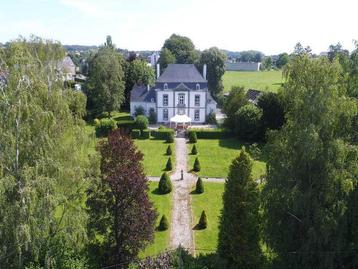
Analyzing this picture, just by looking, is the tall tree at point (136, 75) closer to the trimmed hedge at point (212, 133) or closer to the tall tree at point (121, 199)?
the trimmed hedge at point (212, 133)

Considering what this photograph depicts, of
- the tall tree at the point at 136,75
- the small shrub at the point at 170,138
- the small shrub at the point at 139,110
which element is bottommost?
the small shrub at the point at 170,138

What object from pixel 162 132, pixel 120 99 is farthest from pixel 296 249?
pixel 120 99

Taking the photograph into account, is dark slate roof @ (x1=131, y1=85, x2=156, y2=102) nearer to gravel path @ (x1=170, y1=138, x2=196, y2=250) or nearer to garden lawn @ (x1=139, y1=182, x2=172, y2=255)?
gravel path @ (x1=170, y1=138, x2=196, y2=250)

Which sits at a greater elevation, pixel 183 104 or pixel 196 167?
pixel 183 104

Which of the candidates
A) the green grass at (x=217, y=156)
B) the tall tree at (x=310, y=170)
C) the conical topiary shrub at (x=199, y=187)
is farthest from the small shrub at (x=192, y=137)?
the tall tree at (x=310, y=170)

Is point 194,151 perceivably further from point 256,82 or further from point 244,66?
point 244,66

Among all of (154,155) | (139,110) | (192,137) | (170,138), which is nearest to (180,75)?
(139,110)

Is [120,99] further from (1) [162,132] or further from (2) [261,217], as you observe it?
(2) [261,217]
